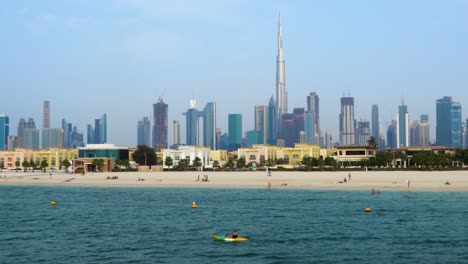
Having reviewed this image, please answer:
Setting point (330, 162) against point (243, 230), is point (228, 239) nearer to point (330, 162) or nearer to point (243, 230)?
point (243, 230)

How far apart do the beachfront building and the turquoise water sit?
99.5 m

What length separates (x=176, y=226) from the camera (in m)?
52.5

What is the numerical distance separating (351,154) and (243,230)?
13690cm

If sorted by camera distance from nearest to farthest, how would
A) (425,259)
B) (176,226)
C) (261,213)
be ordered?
1. (425,259)
2. (176,226)
3. (261,213)

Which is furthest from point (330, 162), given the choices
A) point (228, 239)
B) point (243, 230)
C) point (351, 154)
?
point (228, 239)

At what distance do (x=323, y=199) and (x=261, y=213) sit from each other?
16.9m

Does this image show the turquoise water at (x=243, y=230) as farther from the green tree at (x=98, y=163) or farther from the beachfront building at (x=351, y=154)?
the beachfront building at (x=351, y=154)

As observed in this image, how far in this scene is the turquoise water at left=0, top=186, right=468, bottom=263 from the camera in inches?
1533

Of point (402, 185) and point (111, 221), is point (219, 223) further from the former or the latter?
point (402, 185)

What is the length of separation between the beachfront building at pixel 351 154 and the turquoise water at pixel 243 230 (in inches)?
3916

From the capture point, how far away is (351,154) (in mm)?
182375

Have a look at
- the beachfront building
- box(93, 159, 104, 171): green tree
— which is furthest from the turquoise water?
the beachfront building

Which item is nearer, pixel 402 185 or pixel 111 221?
pixel 111 221

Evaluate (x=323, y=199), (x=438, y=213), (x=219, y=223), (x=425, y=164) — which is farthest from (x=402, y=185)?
(x=425, y=164)
